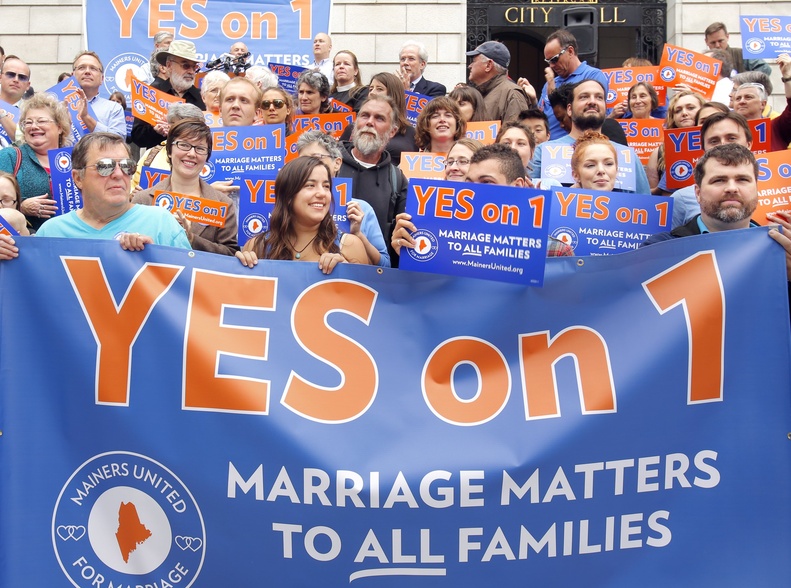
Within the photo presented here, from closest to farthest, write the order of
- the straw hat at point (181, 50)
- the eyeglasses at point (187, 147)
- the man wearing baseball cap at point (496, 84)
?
1. the eyeglasses at point (187, 147)
2. the man wearing baseball cap at point (496, 84)
3. the straw hat at point (181, 50)

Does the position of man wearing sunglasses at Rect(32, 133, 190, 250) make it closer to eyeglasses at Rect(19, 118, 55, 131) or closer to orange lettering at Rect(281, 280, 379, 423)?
orange lettering at Rect(281, 280, 379, 423)

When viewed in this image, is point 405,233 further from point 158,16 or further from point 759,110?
point 158,16

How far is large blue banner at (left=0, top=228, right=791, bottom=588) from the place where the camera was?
182 inches

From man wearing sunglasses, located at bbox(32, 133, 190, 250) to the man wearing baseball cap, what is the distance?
4.87 metres

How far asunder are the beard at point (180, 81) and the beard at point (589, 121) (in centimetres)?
379

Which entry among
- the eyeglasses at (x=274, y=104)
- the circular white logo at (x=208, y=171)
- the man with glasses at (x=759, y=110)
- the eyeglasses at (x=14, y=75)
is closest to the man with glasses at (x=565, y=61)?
the man with glasses at (x=759, y=110)

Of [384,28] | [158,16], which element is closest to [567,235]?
[158,16]

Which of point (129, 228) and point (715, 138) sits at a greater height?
point (715, 138)

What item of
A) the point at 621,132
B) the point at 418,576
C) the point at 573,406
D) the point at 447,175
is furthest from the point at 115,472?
the point at 621,132

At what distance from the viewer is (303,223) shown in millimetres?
5371

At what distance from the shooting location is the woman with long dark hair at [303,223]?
5.30 m

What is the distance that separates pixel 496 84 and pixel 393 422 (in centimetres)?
574

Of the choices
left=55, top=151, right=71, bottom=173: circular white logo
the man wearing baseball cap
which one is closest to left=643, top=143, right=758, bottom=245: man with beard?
left=55, top=151, right=71, bottom=173: circular white logo

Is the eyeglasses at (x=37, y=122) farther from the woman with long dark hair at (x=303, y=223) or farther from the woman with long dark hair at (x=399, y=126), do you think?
the woman with long dark hair at (x=303, y=223)
